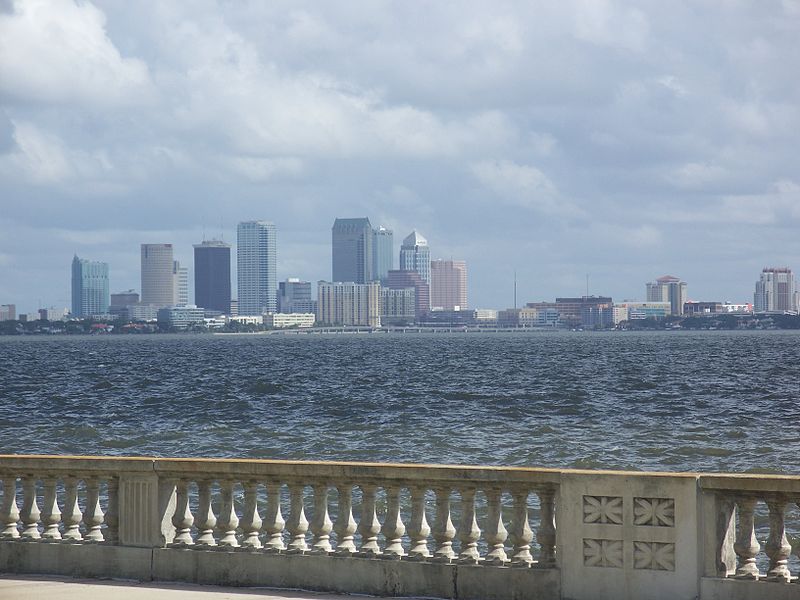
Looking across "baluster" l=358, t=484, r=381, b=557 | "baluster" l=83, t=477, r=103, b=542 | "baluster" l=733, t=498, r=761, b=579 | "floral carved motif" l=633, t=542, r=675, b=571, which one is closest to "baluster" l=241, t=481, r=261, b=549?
"baluster" l=358, t=484, r=381, b=557

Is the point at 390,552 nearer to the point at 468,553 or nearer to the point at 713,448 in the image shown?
the point at 468,553

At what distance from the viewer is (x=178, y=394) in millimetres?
67500

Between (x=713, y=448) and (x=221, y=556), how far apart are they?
27983 mm

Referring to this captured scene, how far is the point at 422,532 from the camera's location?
1052cm

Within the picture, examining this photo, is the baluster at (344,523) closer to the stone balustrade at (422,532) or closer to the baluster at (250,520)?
the stone balustrade at (422,532)

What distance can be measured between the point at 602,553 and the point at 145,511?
3908 mm

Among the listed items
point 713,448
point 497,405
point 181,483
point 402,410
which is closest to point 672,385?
point 497,405

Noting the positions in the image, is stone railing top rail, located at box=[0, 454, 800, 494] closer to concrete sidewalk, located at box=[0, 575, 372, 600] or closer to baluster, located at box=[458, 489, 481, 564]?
baluster, located at box=[458, 489, 481, 564]

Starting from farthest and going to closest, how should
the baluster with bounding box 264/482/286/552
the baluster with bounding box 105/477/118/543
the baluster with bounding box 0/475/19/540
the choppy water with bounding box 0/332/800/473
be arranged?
the choppy water with bounding box 0/332/800/473, the baluster with bounding box 0/475/19/540, the baluster with bounding box 105/477/118/543, the baluster with bounding box 264/482/286/552

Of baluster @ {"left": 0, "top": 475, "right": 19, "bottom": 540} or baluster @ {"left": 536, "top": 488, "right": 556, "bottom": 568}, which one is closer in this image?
baluster @ {"left": 536, "top": 488, "right": 556, "bottom": 568}

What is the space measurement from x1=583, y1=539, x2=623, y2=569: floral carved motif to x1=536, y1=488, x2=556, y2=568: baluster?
31 centimetres

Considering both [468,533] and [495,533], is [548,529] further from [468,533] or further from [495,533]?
[468,533]

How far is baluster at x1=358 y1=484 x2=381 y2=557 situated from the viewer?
34.6 ft

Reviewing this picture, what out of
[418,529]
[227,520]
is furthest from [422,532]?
[227,520]
